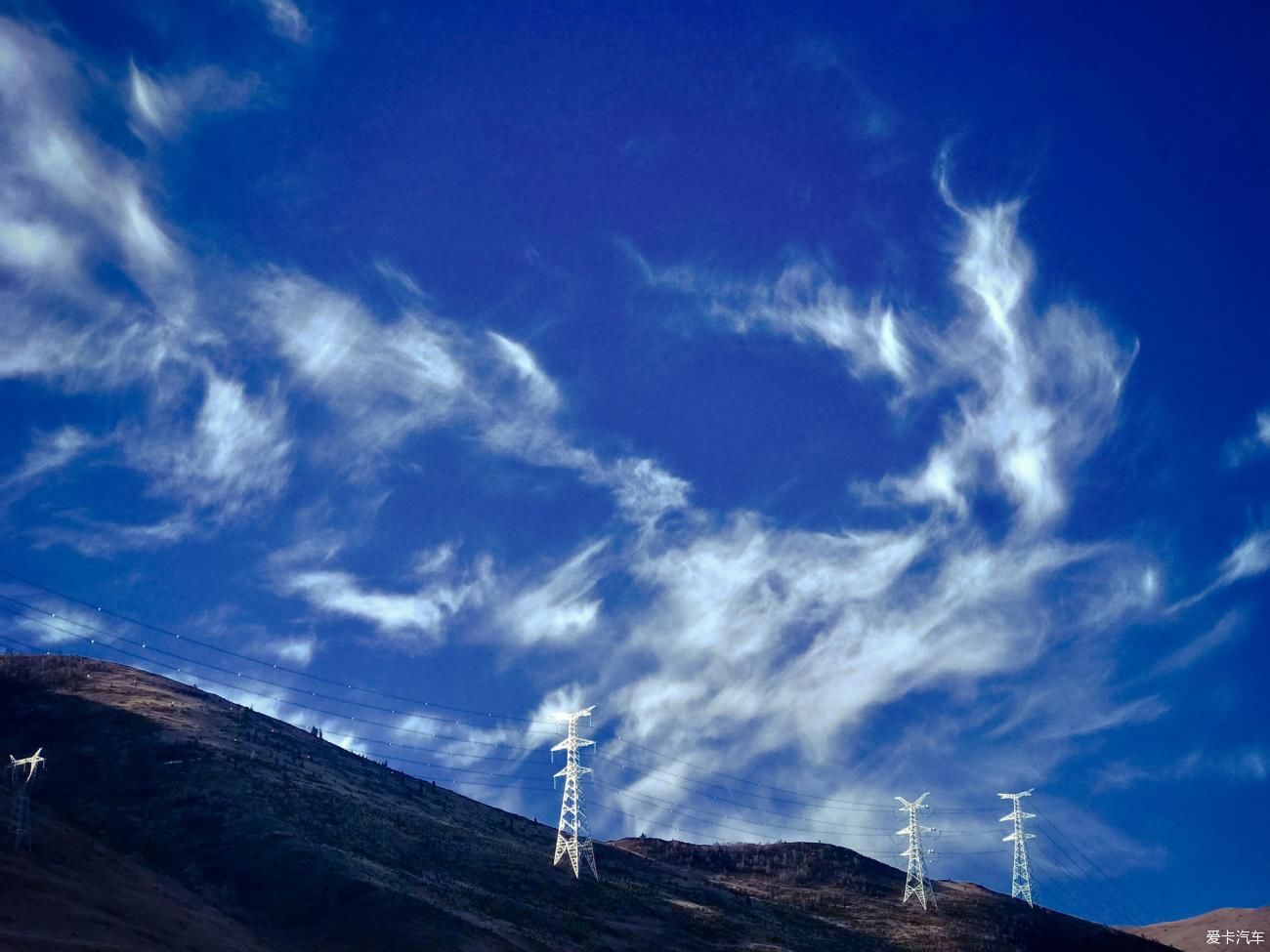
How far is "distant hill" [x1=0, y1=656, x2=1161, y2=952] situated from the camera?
56188mm

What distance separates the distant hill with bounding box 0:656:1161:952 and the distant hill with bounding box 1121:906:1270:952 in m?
44.9

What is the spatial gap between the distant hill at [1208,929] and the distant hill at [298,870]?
147 feet

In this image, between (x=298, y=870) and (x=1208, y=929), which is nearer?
(x=298, y=870)

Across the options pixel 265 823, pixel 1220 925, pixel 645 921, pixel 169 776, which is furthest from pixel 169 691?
pixel 1220 925

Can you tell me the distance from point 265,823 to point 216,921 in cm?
1525

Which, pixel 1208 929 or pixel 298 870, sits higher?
pixel 1208 929

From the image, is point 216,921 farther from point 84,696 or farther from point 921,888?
point 921,888

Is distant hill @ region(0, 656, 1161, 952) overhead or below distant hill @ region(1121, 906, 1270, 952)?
below

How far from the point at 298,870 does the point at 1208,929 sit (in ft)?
568

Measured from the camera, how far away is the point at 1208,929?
17638cm

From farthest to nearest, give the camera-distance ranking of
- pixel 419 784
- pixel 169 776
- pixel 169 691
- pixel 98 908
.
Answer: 1. pixel 419 784
2. pixel 169 691
3. pixel 169 776
4. pixel 98 908

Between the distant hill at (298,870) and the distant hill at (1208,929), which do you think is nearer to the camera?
the distant hill at (298,870)

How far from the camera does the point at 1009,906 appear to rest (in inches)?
5428

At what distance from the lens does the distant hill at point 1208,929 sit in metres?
168
